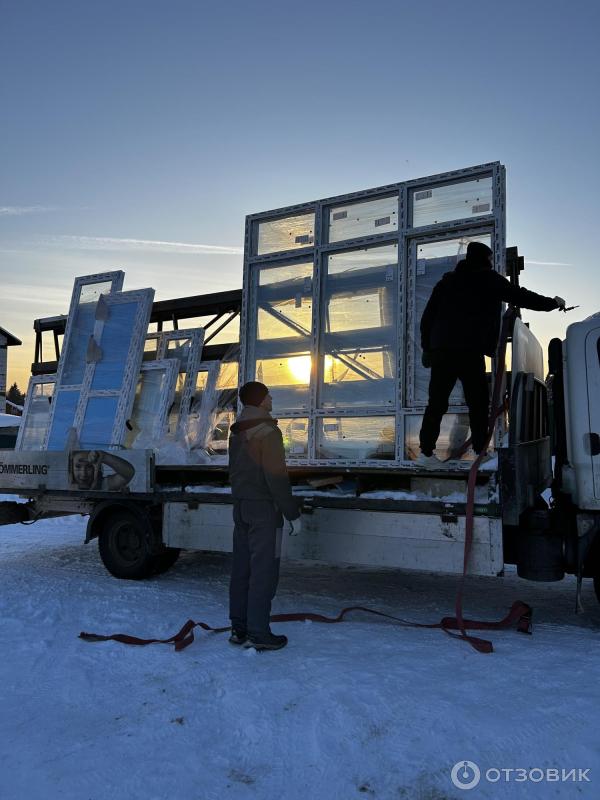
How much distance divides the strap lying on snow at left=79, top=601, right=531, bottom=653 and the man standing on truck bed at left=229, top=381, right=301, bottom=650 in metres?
0.35

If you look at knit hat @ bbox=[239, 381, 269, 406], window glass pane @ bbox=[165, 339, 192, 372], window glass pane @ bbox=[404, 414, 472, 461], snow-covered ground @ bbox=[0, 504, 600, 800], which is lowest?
snow-covered ground @ bbox=[0, 504, 600, 800]

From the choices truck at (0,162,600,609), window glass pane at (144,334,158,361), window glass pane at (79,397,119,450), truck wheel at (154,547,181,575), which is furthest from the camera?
window glass pane at (144,334,158,361)

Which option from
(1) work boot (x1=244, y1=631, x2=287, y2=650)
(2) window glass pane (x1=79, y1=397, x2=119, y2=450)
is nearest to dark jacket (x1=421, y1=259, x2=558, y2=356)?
(1) work boot (x1=244, y1=631, x2=287, y2=650)

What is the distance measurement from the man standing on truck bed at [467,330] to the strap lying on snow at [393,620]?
1.24 metres

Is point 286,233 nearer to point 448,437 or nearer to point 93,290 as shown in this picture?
point 448,437

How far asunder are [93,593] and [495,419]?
13.3ft

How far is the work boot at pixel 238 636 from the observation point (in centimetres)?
446

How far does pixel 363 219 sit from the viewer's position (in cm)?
593

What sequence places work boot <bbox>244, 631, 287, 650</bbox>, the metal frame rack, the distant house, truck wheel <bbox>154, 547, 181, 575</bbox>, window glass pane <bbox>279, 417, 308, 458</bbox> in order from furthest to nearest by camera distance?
the distant house < truck wheel <bbox>154, 547, 181, 575</bbox> < window glass pane <bbox>279, 417, 308, 458</bbox> < the metal frame rack < work boot <bbox>244, 631, 287, 650</bbox>

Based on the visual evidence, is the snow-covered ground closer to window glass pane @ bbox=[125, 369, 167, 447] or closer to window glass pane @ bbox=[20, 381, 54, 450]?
window glass pane @ bbox=[125, 369, 167, 447]

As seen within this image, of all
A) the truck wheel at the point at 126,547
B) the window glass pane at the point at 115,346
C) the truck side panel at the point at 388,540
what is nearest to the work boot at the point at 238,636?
the truck side panel at the point at 388,540

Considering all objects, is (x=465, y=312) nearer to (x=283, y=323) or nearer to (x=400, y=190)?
(x=400, y=190)

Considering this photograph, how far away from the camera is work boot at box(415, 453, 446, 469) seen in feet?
16.6

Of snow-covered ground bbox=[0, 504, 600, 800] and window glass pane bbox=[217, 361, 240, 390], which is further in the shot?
window glass pane bbox=[217, 361, 240, 390]
